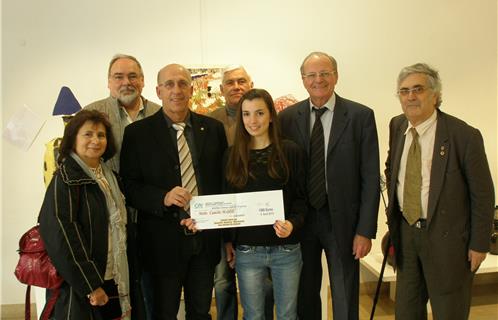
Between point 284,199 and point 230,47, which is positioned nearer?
point 284,199

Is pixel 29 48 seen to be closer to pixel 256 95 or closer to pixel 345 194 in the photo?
pixel 256 95

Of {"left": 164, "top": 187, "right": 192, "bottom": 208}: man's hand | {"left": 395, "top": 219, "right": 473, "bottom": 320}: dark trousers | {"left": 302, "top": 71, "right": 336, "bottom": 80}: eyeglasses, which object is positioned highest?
{"left": 302, "top": 71, "right": 336, "bottom": 80}: eyeglasses

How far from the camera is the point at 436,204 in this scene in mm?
2082

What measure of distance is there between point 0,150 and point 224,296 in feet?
7.60

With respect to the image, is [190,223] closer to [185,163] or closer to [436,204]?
[185,163]

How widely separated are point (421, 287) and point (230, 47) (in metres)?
2.40

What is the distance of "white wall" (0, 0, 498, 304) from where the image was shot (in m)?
3.27

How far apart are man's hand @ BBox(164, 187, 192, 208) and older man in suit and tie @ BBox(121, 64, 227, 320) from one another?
0.5 inches

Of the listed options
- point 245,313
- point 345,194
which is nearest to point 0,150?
point 245,313

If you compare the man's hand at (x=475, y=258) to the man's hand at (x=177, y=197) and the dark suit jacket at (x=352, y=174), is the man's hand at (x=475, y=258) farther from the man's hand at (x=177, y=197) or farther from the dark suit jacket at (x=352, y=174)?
the man's hand at (x=177, y=197)

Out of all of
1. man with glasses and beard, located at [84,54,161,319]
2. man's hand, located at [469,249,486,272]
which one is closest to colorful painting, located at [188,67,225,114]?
man with glasses and beard, located at [84,54,161,319]

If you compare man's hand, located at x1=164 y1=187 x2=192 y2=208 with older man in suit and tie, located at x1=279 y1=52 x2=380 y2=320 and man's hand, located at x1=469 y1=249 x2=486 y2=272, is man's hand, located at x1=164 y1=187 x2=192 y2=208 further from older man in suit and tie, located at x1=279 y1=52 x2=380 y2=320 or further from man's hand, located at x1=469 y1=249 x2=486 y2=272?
man's hand, located at x1=469 y1=249 x2=486 y2=272

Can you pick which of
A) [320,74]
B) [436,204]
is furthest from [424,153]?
[320,74]

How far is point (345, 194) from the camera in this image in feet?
7.15
